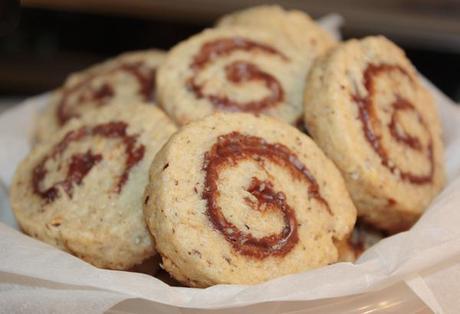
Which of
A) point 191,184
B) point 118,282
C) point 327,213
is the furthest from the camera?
point 327,213

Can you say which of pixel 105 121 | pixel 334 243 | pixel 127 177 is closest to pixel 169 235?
pixel 127 177

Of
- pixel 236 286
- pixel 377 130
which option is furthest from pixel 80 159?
pixel 377 130

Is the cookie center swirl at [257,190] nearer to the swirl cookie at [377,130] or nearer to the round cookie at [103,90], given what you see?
the swirl cookie at [377,130]

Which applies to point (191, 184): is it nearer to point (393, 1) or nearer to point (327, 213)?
point (327, 213)

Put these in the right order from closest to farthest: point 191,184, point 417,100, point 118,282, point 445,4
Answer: point 118,282 → point 191,184 → point 417,100 → point 445,4

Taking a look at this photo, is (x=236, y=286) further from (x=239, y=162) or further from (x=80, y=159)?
(x=80, y=159)

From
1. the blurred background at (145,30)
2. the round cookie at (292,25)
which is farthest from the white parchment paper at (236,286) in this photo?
the blurred background at (145,30)
